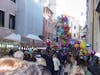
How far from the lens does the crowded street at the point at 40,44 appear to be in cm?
309

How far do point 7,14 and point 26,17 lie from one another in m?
4.93

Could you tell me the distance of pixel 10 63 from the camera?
2.44 metres

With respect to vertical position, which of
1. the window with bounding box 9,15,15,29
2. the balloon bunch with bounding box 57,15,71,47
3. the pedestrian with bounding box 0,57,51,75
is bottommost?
the pedestrian with bounding box 0,57,51,75

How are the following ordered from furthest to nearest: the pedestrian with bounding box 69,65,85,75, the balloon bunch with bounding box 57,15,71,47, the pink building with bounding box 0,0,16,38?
the pink building with bounding box 0,0,16,38, the balloon bunch with bounding box 57,15,71,47, the pedestrian with bounding box 69,65,85,75

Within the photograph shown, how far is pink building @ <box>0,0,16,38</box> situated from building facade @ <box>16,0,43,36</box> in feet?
3.66

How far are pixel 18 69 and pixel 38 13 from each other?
38.4m

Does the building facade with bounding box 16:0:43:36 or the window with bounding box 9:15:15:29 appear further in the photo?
the building facade with bounding box 16:0:43:36

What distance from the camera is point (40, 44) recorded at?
36.9m

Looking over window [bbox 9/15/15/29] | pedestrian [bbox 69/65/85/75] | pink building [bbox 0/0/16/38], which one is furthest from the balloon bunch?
window [bbox 9/15/15/29]

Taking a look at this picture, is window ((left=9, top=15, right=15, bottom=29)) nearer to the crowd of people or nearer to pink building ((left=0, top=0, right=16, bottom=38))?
pink building ((left=0, top=0, right=16, bottom=38))

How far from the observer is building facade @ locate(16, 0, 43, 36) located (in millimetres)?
31875

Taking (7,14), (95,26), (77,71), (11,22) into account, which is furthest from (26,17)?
(77,71)

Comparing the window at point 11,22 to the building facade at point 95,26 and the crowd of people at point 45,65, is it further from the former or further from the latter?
the crowd of people at point 45,65

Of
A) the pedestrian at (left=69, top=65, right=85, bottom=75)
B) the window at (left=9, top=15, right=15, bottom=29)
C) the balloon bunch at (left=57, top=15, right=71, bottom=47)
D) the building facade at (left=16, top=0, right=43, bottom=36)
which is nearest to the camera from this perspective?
the pedestrian at (left=69, top=65, right=85, bottom=75)
